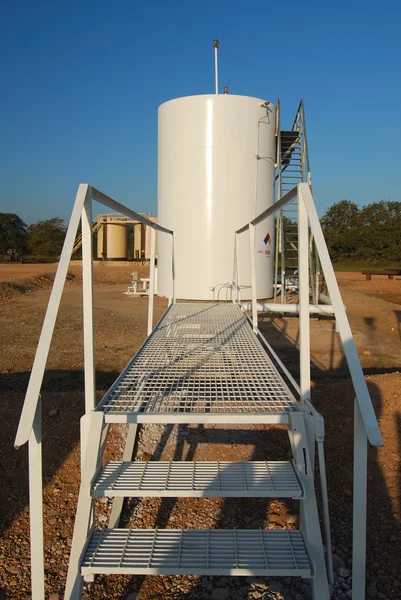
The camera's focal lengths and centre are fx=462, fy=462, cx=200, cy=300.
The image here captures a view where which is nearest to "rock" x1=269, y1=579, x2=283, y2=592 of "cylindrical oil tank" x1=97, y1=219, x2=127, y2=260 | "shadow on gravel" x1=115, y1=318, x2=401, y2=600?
"shadow on gravel" x1=115, y1=318, x2=401, y2=600

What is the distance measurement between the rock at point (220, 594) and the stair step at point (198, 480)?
639 mm

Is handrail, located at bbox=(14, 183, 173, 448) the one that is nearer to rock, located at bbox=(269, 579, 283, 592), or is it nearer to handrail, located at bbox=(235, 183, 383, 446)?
handrail, located at bbox=(235, 183, 383, 446)

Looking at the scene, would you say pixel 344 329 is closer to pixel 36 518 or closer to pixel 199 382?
pixel 199 382

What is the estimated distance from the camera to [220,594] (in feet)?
7.50

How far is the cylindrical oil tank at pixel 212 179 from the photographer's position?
10484 mm

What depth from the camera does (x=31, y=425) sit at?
5.57 feet

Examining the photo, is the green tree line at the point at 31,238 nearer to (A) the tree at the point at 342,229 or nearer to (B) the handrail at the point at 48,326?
(A) the tree at the point at 342,229

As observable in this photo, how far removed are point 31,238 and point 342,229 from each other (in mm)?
31912

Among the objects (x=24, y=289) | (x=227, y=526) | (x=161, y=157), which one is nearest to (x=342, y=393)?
(x=227, y=526)

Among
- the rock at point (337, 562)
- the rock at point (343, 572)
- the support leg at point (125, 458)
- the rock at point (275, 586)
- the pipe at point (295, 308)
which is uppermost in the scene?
the pipe at point (295, 308)

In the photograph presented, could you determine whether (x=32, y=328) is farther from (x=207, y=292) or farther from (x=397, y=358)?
(x=397, y=358)

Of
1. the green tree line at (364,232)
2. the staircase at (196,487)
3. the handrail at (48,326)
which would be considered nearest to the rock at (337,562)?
the staircase at (196,487)

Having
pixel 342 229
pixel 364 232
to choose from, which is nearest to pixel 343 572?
pixel 364 232

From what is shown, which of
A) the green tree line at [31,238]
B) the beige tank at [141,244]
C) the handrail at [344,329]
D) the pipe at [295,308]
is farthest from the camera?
the green tree line at [31,238]
